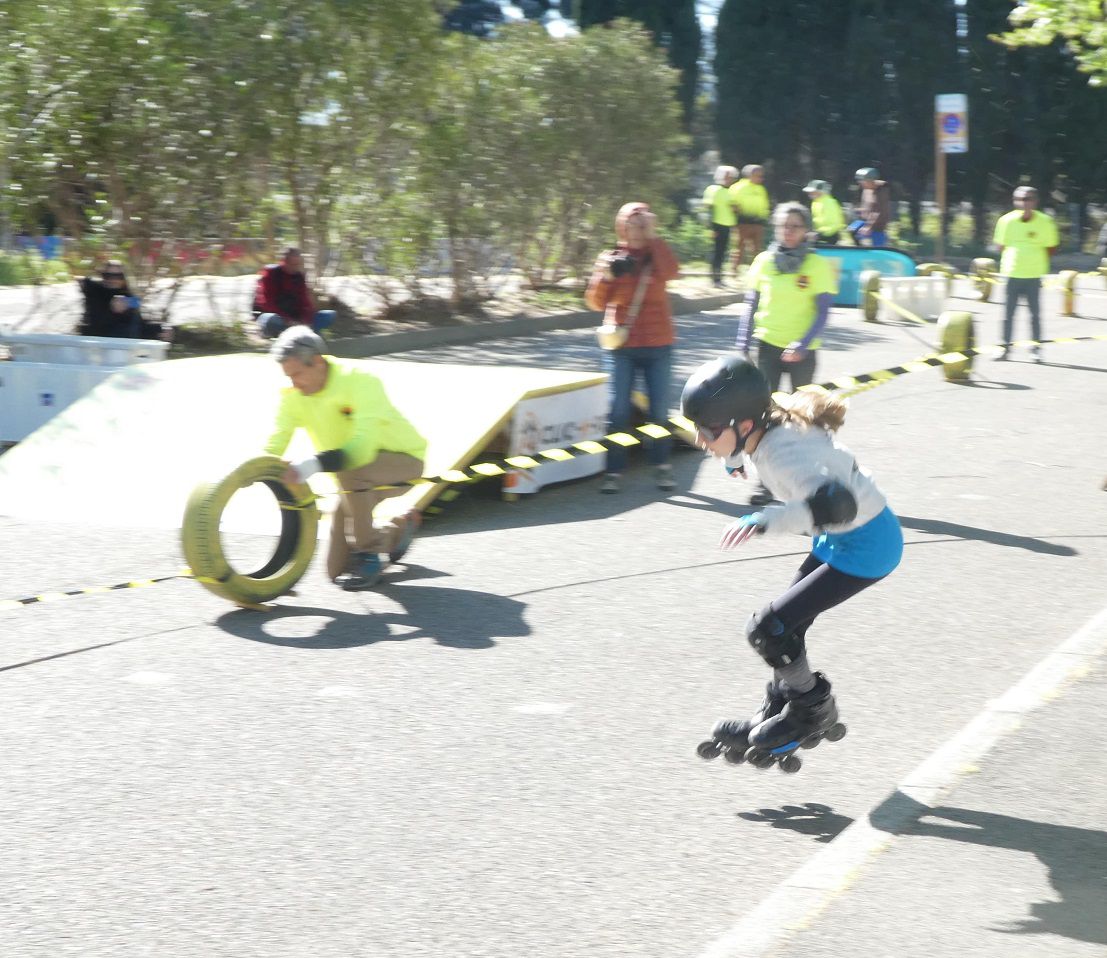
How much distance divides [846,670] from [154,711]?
2.67m

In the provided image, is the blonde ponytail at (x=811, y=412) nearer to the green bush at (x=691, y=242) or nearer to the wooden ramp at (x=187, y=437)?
the wooden ramp at (x=187, y=437)

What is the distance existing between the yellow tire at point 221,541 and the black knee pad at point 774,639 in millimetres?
3008

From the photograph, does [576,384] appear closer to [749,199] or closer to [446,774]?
[446,774]

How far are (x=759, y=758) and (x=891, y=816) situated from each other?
581 millimetres

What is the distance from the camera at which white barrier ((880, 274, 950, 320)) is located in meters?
21.2

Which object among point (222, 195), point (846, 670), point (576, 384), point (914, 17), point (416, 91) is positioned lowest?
point (846, 670)

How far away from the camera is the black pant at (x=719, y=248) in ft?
82.3

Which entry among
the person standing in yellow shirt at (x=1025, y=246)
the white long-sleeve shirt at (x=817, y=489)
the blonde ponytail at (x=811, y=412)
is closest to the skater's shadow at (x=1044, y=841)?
the white long-sleeve shirt at (x=817, y=489)

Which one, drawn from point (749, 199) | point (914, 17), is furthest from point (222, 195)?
point (914, 17)

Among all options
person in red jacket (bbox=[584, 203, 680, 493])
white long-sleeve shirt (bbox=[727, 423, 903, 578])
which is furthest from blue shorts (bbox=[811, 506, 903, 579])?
person in red jacket (bbox=[584, 203, 680, 493])

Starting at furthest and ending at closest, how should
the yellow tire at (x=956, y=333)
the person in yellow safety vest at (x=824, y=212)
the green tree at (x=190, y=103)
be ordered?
the person in yellow safety vest at (x=824, y=212), the yellow tire at (x=956, y=333), the green tree at (x=190, y=103)

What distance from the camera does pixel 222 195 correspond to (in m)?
16.6

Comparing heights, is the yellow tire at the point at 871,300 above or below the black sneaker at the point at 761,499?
above

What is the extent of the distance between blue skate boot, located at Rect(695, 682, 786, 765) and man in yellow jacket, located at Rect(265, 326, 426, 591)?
2.98 m
